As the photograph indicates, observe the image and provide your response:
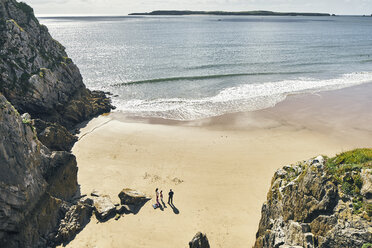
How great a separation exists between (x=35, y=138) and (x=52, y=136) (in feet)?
20.7

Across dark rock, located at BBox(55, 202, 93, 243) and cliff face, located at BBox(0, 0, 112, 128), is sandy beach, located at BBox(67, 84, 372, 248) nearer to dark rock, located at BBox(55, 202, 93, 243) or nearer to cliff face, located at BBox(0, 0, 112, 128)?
dark rock, located at BBox(55, 202, 93, 243)

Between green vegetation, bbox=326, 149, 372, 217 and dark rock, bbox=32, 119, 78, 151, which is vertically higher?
green vegetation, bbox=326, 149, 372, 217

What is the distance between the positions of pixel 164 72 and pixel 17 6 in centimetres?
3103

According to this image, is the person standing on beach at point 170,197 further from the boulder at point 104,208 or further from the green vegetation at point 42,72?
the green vegetation at point 42,72

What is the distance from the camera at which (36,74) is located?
2673cm

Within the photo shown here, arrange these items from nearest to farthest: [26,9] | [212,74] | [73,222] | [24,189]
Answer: [24,189], [73,222], [26,9], [212,74]

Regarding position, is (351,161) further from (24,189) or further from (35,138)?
(35,138)

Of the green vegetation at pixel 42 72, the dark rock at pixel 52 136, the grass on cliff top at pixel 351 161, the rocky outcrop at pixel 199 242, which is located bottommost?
the rocky outcrop at pixel 199 242

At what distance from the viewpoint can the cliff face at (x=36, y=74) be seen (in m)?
24.8

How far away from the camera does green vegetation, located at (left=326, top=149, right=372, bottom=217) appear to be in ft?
27.8

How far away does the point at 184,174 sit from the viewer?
21859 millimetres

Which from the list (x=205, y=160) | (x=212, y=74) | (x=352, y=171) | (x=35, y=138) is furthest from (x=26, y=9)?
(x=352, y=171)

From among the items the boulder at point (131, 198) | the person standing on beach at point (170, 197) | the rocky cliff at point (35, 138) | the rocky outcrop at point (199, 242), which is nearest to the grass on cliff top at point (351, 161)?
the rocky outcrop at point (199, 242)

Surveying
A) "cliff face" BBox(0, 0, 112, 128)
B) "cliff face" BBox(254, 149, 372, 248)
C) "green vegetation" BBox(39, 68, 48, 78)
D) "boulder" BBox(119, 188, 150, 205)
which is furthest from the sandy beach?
"green vegetation" BBox(39, 68, 48, 78)
